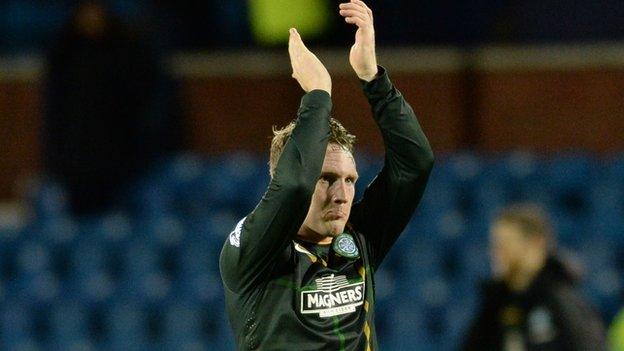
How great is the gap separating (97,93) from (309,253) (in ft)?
14.9

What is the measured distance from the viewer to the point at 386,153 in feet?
9.96

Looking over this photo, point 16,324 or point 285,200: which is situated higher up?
point 285,200

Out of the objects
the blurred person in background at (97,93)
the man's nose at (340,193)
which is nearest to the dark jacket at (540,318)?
the man's nose at (340,193)

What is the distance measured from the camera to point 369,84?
2949 mm

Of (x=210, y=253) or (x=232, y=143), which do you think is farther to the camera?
(x=232, y=143)

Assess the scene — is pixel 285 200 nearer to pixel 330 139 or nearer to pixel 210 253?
pixel 330 139

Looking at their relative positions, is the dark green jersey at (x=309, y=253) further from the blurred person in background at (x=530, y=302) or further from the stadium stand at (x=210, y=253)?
the stadium stand at (x=210, y=253)

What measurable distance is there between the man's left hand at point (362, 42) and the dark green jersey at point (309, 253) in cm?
4

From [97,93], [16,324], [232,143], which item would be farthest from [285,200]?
[232,143]

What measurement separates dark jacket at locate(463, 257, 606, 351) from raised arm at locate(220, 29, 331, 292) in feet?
6.57

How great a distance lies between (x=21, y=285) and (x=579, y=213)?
3.18 m

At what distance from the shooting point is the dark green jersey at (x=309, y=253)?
2.76m

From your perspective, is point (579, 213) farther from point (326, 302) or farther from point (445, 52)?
point (326, 302)

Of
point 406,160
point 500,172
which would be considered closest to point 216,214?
point 500,172
